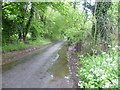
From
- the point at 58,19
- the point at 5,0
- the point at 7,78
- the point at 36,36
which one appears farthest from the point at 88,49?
the point at 58,19

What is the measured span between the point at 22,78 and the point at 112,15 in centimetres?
640

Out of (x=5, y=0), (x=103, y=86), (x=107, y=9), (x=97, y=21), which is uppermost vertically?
(x=5, y=0)

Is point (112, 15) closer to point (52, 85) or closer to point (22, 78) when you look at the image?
point (52, 85)

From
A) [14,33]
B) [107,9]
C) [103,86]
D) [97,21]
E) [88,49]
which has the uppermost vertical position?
[107,9]

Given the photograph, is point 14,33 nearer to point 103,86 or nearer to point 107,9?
point 107,9

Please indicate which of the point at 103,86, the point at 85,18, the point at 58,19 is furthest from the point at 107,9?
the point at 58,19

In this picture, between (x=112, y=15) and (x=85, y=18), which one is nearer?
(x=112, y=15)

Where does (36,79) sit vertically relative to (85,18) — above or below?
below

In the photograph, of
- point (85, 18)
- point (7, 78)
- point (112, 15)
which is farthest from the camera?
point (85, 18)

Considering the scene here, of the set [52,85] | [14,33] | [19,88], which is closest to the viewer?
[19,88]

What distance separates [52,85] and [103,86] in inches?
84.3

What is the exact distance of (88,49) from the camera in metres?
7.46

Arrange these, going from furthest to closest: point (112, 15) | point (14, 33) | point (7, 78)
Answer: point (14, 33) < point (112, 15) < point (7, 78)

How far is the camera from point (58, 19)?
2362 centimetres
